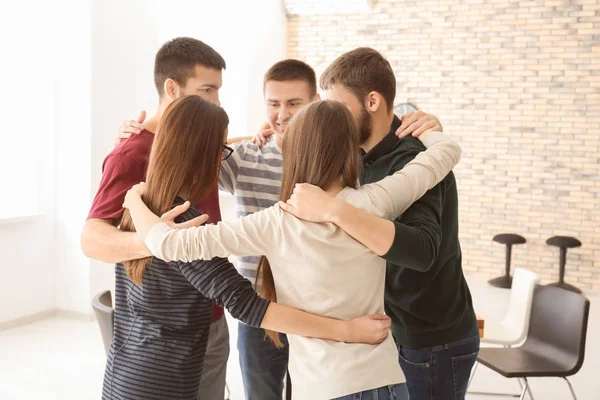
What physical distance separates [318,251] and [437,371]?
0.68m

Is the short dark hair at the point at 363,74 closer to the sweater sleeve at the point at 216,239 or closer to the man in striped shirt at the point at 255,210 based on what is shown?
the man in striped shirt at the point at 255,210

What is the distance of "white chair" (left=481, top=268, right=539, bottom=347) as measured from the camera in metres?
3.90

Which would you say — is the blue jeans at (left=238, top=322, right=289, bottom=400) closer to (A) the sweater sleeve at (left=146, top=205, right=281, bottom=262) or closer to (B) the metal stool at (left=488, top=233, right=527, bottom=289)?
(A) the sweater sleeve at (left=146, top=205, right=281, bottom=262)

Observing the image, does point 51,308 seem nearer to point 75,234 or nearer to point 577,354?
point 75,234

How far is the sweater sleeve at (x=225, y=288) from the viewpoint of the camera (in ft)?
4.88

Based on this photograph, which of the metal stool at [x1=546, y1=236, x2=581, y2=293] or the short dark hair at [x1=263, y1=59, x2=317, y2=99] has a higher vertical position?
the short dark hair at [x1=263, y1=59, x2=317, y2=99]

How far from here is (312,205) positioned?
145cm

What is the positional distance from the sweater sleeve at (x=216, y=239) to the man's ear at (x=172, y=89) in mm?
984

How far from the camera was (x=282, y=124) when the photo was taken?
260 cm

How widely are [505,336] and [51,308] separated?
14.1 ft

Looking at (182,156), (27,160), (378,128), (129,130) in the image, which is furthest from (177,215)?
(27,160)

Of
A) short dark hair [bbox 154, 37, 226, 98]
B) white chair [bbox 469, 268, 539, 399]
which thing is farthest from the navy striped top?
white chair [bbox 469, 268, 539, 399]

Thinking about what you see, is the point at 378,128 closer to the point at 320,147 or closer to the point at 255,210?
the point at 320,147

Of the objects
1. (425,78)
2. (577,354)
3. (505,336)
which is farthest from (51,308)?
(425,78)
